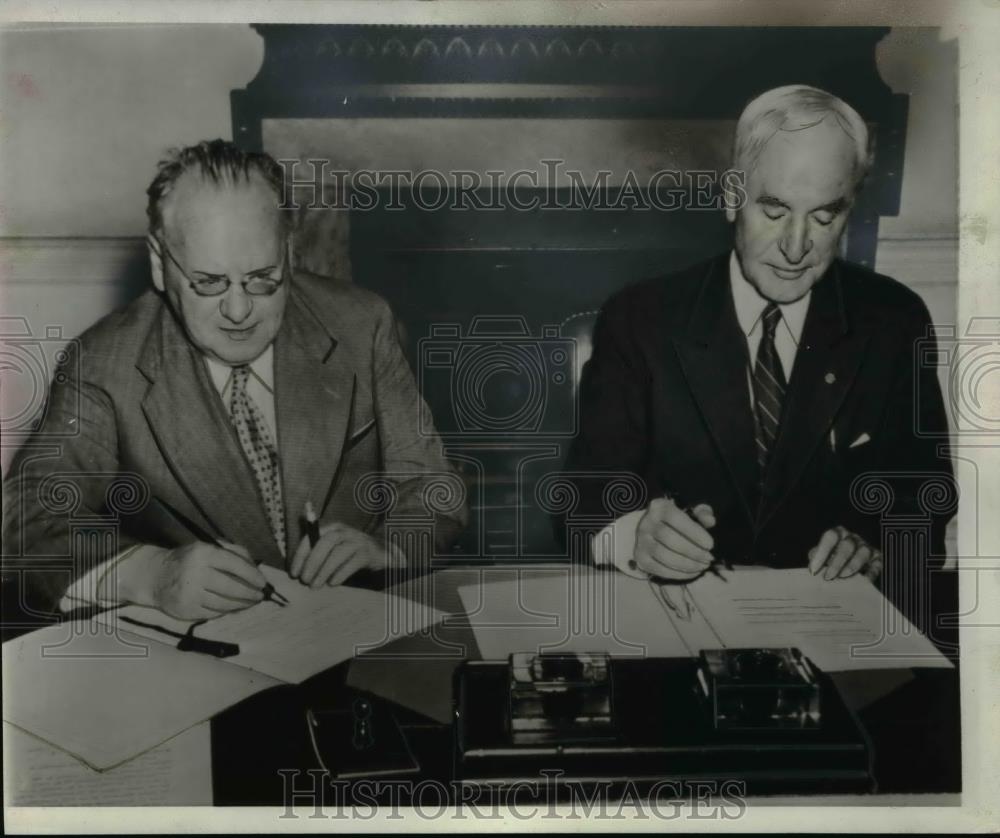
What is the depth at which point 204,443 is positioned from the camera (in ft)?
6.81

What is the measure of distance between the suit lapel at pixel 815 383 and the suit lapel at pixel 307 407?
2.76 ft

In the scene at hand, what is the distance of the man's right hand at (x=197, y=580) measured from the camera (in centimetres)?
207

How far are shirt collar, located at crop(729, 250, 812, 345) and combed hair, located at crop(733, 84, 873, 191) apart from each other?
0.21m

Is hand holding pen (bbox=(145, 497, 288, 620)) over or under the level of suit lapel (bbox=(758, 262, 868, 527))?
under

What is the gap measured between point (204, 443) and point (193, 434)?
1.1 inches

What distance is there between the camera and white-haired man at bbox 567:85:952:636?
209cm

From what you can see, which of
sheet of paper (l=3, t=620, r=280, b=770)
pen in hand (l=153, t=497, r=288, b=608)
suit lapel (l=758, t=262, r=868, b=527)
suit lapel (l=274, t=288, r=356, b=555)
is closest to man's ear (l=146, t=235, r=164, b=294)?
suit lapel (l=274, t=288, r=356, b=555)

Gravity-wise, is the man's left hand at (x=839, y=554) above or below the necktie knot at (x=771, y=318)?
below

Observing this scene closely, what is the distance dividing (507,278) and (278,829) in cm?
117

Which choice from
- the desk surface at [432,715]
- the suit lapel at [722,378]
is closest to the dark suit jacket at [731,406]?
the suit lapel at [722,378]

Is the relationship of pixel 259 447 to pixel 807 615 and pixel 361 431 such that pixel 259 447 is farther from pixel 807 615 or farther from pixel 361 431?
pixel 807 615

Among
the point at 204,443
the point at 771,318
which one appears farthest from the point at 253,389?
the point at 771,318

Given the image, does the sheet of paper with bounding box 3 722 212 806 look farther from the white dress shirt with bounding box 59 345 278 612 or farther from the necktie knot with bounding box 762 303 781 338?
the necktie knot with bounding box 762 303 781 338

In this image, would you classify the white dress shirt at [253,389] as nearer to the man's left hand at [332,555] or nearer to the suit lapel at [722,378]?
the man's left hand at [332,555]
